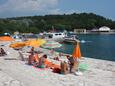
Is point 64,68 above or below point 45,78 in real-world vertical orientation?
above

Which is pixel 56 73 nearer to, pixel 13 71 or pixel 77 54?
pixel 13 71

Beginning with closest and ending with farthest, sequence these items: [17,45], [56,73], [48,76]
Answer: [48,76] → [56,73] → [17,45]

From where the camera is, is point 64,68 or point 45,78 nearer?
point 45,78

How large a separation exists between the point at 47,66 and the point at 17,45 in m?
17.9

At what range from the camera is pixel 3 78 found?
55.3ft

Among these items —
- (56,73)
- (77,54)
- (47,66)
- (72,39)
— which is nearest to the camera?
(56,73)

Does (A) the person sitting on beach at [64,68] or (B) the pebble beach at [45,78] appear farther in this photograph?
(A) the person sitting on beach at [64,68]

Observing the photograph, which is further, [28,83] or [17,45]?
[17,45]

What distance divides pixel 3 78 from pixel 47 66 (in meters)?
6.47

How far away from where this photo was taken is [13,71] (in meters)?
19.7

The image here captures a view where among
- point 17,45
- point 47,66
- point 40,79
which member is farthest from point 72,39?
point 40,79

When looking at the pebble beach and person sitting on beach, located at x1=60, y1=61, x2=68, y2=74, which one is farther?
person sitting on beach, located at x1=60, y1=61, x2=68, y2=74

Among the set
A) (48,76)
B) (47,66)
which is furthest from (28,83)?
(47,66)

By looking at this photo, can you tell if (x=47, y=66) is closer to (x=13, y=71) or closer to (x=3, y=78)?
(x=13, y=71)
